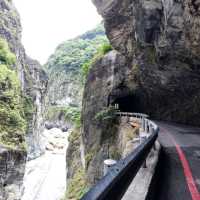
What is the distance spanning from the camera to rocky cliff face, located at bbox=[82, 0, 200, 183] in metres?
14.3

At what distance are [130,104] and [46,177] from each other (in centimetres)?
3093

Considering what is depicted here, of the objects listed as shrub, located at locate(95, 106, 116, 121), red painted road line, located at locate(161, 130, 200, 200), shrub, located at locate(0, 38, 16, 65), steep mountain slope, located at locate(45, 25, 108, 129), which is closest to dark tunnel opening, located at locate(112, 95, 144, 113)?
shrub, located at locate(95, 106, 116, 121)

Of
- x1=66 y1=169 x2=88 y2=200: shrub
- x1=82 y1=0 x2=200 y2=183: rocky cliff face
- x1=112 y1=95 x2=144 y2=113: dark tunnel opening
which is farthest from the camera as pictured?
x1=112 y1=95 x2=144 y2=113: dark tunnel opening

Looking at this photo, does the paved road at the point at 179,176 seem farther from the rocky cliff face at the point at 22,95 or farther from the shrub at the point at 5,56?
the shrub at the point at 5,56

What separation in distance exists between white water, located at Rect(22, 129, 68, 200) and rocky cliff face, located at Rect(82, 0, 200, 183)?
2099 centimetres

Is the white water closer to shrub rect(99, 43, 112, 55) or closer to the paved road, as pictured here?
shrub rect(99, 43, 112, 55)

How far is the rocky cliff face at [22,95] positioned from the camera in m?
19.7

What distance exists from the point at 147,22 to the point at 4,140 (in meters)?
14.5

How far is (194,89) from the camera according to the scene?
19.4 m

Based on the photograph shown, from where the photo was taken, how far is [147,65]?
21359 mm

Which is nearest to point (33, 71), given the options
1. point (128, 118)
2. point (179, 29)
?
point (128, 118)

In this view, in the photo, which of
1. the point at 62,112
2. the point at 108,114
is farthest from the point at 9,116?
the point at 62,112

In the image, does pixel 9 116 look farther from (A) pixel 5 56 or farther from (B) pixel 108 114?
(A) pixel 5 56

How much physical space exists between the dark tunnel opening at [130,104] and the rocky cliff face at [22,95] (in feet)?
34.7
